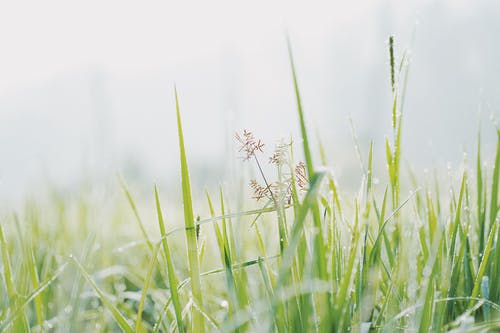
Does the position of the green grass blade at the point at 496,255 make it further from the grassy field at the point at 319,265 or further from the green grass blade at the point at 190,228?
the green grass blade at the point at 190,228

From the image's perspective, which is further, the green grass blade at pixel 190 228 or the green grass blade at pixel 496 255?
the green grass blade at pixel 496 255

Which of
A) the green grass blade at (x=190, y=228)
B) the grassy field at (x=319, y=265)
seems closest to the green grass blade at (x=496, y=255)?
the grassy field at (x=319, y=265)

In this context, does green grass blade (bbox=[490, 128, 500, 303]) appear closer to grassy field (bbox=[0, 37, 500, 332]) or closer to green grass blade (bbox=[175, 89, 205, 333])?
grassy field (bbox=[0, 37, 500, 332])

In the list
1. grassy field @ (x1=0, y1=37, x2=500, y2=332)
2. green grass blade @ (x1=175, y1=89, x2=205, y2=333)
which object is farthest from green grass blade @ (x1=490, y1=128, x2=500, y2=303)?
green grass blade @ (x1=175, y1=89, x2=205, y2=333)

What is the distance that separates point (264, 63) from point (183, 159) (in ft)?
257

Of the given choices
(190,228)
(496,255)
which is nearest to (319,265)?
(190,228)

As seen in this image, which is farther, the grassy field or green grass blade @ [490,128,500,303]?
green grass blade @ [490,128,500,303]

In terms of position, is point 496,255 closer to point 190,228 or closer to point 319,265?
point 319,265

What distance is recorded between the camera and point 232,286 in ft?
2.78

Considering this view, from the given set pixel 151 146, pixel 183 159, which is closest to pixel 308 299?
pixel 183 159

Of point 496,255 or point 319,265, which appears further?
Answer: point 496,255

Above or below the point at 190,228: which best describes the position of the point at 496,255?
below

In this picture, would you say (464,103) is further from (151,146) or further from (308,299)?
(308,299)

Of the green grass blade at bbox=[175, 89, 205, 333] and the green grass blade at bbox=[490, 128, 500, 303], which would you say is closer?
the green grass blade at bbox=[175, 89, 205, 333]
